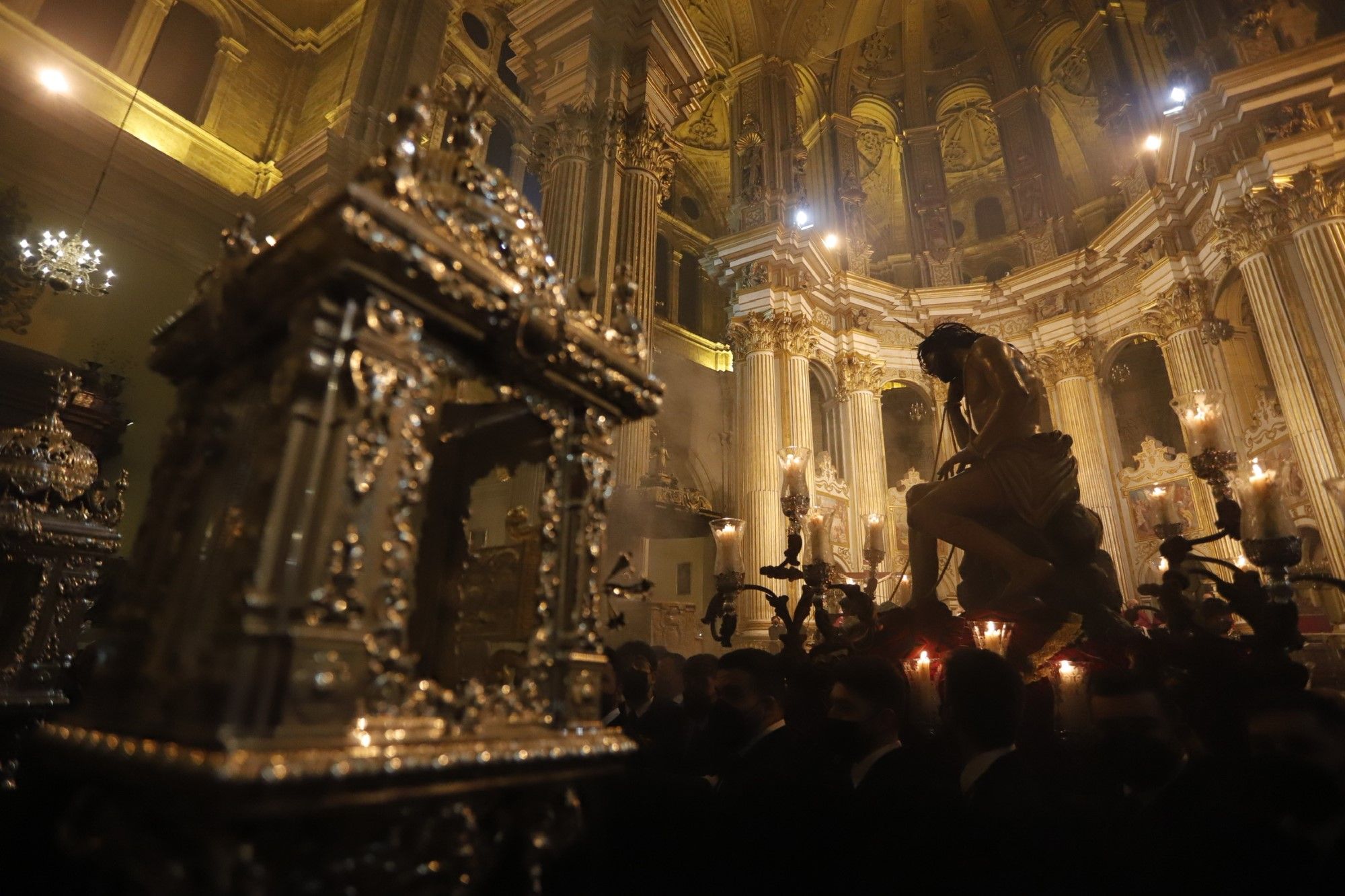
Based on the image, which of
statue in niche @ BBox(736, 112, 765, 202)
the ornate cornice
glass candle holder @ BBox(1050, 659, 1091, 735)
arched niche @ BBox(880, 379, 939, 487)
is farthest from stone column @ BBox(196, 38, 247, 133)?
the ornate cornice

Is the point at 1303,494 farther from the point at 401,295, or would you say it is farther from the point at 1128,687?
the point at 401,295

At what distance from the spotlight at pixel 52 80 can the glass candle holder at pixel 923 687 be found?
11.8 metres

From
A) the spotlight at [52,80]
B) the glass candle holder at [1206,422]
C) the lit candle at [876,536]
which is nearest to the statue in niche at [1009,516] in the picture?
the glass candle holder at [1206,422]

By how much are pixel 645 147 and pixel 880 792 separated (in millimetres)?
8754

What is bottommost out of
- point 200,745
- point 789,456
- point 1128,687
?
point 200,745

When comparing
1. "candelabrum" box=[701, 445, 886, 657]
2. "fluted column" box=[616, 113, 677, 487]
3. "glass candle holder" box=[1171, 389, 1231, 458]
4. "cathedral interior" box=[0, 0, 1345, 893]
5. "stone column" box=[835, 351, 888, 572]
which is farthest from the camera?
"stone column" box=[835, 351, 888, 572]

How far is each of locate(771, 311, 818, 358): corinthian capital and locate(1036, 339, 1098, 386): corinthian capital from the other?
5719 millimetres

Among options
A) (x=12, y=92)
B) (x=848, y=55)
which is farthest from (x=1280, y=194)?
(x=12, y=92)

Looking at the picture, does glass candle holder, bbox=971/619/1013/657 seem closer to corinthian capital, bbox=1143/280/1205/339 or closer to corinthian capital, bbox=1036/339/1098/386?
corinthian capital, bbox=1143/280/1205/339

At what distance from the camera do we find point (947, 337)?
564 centimetres

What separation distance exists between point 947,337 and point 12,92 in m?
11.1

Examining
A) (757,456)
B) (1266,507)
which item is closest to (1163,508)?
(1266,507)

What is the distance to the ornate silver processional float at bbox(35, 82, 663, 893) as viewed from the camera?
4.54ft

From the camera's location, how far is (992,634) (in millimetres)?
4578
